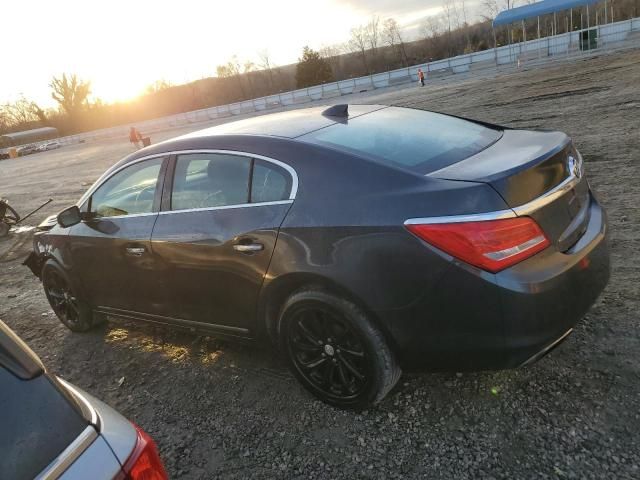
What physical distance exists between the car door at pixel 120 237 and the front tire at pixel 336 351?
4.19 feet

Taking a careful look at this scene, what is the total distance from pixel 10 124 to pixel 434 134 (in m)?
96.7

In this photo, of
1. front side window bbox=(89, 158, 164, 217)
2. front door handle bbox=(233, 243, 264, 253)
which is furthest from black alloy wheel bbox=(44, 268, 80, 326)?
front door handle bbox=(233, 243, 264, 253)

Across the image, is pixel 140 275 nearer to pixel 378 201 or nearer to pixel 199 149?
pixel 199 149

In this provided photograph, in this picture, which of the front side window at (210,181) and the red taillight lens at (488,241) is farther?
the front side window at (210,181)

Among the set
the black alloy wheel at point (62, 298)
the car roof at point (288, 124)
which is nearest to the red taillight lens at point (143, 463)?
the car roof at point (288, 124)

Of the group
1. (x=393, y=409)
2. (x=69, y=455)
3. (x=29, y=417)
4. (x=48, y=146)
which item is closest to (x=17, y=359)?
(x=29, y=417)

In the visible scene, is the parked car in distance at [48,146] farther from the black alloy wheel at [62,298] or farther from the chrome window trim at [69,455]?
the chrome window trim at [69,455]

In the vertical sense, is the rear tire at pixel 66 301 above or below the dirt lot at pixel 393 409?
above

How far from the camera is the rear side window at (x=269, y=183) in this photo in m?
2.97

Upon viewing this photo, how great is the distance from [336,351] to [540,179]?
1.41m

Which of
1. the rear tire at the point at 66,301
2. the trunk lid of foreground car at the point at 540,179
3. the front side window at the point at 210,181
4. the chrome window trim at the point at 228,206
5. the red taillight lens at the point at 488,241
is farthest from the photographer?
the rear tire at the point at 66,301

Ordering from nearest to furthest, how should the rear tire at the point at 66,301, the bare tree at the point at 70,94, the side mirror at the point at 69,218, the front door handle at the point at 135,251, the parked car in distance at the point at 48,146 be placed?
the front door handle at the point at 135,251
the side mirror at the point at 69,218
the rear tire at the point at 66,301
the parked car in distance at the point at 48,146
the bare tree at the point at 70,94

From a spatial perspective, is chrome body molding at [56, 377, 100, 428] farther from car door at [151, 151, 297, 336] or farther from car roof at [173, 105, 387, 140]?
car roof at [173, 105, 387, 140]

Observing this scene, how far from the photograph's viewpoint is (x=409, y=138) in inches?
125
